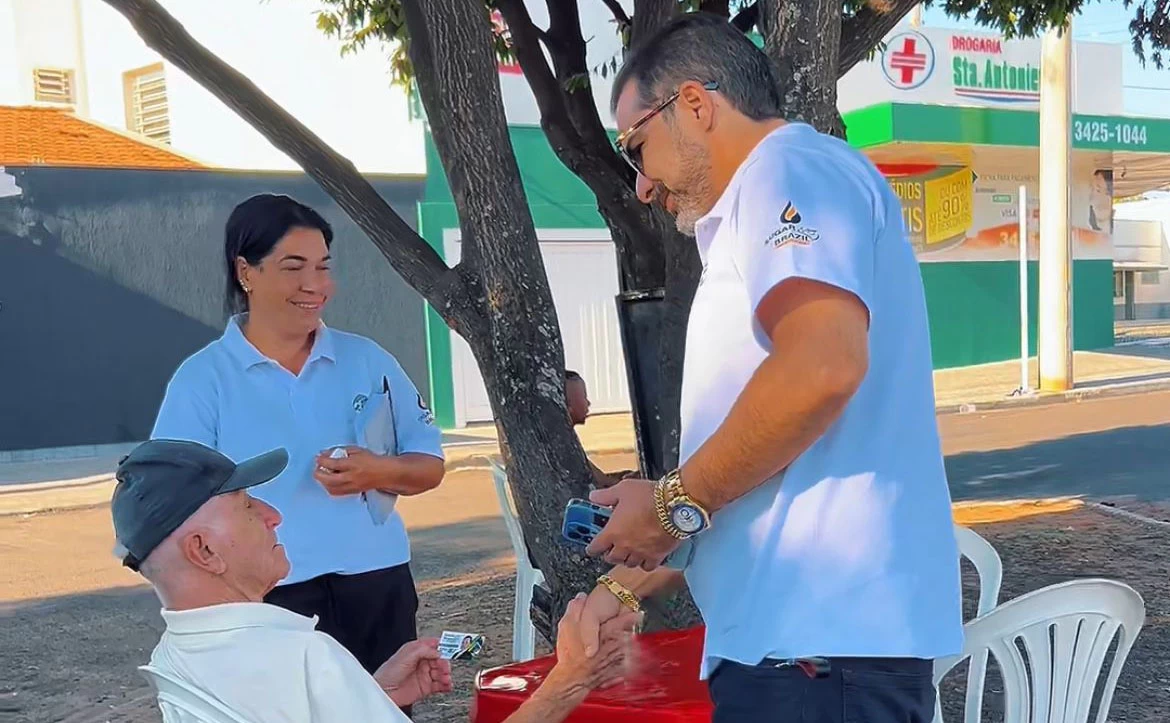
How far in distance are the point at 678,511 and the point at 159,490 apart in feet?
2.65

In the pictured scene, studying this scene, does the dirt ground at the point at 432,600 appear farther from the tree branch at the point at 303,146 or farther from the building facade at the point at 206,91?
the building facade at the point at 206,91

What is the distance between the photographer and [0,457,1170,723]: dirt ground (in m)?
5.09

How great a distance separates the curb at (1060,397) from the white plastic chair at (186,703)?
1425 centimetres

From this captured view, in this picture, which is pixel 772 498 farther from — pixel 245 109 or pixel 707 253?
pixel 245 109

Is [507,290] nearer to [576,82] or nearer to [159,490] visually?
[576,82]

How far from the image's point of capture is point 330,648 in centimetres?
175

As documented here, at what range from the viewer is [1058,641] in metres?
2.62

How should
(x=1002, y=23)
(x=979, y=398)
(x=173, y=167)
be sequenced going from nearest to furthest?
(x=1002, y=23), (x=173, y=167), (x=979, y=398)

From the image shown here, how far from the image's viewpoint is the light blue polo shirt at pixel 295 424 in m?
2.76

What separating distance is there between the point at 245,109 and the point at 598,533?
2.79 meters

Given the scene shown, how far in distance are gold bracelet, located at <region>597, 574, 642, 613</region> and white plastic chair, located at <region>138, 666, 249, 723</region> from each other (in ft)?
2.05

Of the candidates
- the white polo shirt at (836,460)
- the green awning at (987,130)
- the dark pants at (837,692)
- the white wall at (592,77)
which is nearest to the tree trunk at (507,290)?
the white polo shirt at (836,460)

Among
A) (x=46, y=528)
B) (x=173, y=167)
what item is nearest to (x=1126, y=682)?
(x=46, y=528)

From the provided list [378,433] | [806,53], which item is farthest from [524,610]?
[806,53]
